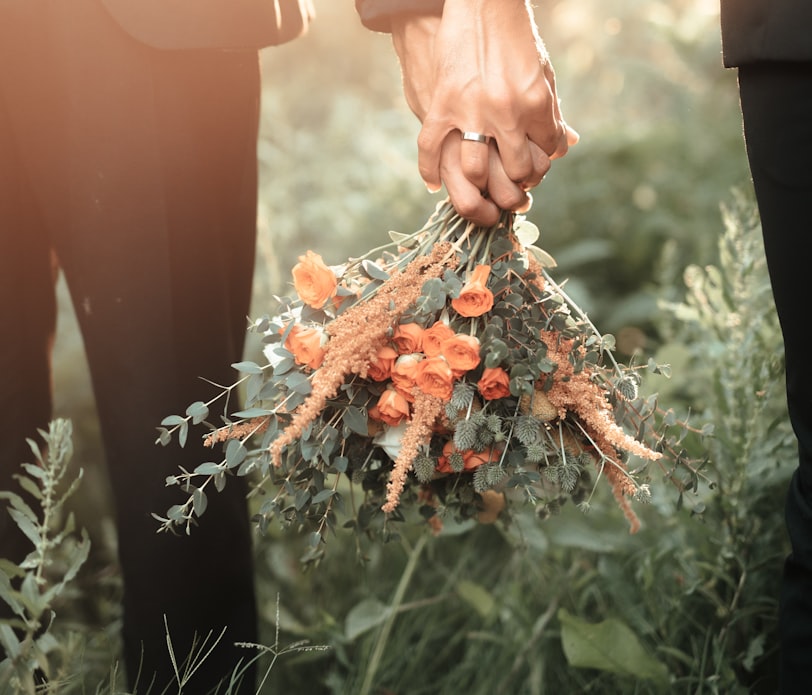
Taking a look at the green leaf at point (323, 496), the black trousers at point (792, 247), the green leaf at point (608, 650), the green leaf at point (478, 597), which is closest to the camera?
the black trousers at point (792, 247)

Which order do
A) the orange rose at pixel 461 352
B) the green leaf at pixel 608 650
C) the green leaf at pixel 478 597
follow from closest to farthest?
the orange rose at pixel 461 352 < the green leaf at pixel 608 650 < the green leaf at pixel 478 597

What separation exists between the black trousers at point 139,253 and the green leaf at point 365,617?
10.9 inches

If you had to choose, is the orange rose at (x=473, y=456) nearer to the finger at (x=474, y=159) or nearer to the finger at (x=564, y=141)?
the finger at (x=474, y=159)

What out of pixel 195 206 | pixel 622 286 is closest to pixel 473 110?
pixel 195 206

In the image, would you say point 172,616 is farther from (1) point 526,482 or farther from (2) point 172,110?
(2) point 172,110

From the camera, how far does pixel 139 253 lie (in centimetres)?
148

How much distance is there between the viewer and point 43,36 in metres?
1.43

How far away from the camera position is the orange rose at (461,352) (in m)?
1.25

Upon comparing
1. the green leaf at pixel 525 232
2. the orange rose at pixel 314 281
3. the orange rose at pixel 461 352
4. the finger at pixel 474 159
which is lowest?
the orange rose at pixel 461 352

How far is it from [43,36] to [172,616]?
97 centimetres

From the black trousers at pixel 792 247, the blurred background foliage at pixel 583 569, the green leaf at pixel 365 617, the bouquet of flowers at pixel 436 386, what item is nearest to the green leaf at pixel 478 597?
the blurred background foliage at pixel 583 569

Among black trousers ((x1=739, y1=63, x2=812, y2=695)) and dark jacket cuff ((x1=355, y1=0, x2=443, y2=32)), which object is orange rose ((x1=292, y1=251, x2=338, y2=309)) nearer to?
dark jacket cuff ((x1=355, y1=0, x2=443, y2=32))

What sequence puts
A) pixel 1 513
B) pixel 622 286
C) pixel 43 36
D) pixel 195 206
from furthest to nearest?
1. pixel 622 286
2. pixel 1 513
3. pixel 195 206
4. pixel 43 36

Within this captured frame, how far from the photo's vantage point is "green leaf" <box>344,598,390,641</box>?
1.94 meters
